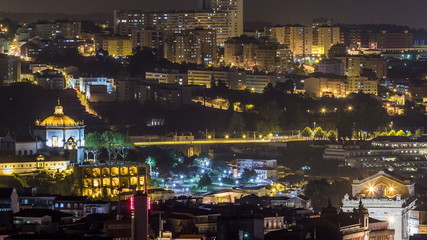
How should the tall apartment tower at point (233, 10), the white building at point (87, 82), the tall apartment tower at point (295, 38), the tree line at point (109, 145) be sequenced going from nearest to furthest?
the tree line at point (109, 145) → the white building at point (87, 82) → the tall apartment tower at point (233, 10) → the tall apartment tower at point (295, 38)

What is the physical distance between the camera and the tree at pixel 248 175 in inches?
1906

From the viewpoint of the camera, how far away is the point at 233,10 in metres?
90.8

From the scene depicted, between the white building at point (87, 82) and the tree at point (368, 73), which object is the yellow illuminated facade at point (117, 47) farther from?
the white building at point (87, 82)

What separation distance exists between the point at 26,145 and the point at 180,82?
27.3 m

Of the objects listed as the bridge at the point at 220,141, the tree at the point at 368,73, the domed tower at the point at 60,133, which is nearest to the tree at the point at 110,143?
the domed tower at the point at 60,133

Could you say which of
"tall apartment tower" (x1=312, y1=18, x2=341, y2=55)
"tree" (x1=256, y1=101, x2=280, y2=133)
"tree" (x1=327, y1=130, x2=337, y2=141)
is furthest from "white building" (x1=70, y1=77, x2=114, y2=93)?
"tall apartment tower" (x1=312, y1=18, x2=341, y2=55)

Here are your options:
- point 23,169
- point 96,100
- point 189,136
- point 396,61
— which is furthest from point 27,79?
point 396,61

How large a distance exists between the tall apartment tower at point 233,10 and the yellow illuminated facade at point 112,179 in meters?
49.2

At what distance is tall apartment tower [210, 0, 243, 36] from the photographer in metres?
90.6

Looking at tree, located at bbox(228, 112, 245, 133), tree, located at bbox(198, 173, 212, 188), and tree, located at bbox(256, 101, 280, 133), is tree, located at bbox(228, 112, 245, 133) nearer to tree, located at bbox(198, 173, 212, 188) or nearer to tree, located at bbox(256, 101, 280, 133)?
tree, located at bbox(256, 101, 280, 133)

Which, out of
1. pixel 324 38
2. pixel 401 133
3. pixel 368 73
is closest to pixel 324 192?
pixel 401 133

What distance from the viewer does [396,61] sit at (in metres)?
93.0

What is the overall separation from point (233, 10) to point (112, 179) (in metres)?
51.2

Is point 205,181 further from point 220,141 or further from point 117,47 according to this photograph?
point 117,47
